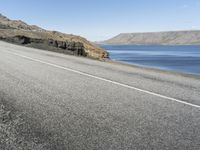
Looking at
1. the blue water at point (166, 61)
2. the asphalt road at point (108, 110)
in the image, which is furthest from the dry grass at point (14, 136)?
the blue water at point (166, 61)

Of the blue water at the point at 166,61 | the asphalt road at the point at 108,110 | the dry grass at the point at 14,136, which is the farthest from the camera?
the blue water at the point at 166,61

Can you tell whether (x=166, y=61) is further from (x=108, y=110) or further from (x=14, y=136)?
(x=14, y=136)

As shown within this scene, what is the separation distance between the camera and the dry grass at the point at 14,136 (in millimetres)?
4434

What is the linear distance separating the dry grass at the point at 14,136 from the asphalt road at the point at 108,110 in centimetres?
22

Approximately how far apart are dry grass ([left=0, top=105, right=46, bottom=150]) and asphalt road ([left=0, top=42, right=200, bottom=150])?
22cm

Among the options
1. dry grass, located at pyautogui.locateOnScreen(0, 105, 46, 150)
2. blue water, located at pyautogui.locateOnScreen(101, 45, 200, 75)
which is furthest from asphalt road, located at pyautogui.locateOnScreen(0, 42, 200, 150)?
blue water, located at pyautogui.locateOnScreen(101, 45, 200, 75)

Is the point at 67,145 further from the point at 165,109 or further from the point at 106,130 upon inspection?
the point at 165,109

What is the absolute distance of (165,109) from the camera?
6535 millimetres

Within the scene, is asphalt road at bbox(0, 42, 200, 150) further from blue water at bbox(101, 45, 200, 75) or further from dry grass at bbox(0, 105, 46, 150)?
blue water at bbox(101, 45, 200, 75)

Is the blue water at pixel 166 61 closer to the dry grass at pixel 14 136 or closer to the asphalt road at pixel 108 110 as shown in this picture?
the asphalt road at pixel 108 110

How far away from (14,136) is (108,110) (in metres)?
2.08

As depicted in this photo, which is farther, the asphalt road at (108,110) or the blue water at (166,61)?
the blue water at (166,61)

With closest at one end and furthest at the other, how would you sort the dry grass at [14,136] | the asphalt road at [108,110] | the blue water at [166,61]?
the dry grass at [14,136] → the asphalt road at [108,110] → the blue water at [166,61]

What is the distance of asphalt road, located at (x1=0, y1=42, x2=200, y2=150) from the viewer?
15.4ft
